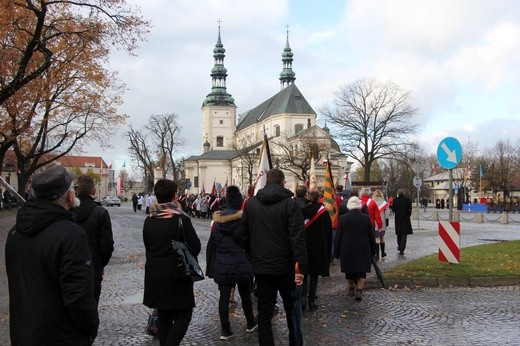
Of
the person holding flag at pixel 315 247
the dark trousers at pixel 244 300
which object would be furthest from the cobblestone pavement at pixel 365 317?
the person holding flag at pixel 315 247

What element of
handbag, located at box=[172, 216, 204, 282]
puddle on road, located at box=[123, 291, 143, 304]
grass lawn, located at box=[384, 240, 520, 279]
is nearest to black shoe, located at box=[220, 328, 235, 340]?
handbag, located at box=[172, 216, 204, 282]

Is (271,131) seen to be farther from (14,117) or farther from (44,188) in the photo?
(44,188)

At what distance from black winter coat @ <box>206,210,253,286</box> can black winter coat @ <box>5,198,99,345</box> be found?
3.77 m

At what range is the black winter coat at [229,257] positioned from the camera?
7098mm

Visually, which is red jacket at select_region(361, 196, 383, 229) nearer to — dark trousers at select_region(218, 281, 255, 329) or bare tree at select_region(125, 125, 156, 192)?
dark trousers at select_region(218, 281, 255, 329)

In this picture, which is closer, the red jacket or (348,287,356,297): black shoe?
(348,287,356,297): black shoe

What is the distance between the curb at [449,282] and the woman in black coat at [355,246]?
3.23 ft

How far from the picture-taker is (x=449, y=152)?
12.6 metres

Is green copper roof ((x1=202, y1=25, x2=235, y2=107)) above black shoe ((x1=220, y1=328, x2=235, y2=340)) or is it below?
above

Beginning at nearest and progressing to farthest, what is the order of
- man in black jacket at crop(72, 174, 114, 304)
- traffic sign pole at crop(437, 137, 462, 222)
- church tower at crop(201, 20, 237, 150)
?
1. man in black jacket at crop(72, 174, 114, 304)
2. traffic sign pole at crop(437, 137, 462, 222)
3. church tower at crop(201, 20, 237, 150)

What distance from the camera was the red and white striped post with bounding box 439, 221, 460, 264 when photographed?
12.1m

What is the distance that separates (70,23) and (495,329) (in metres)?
20.6

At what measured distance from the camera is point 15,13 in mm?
21203

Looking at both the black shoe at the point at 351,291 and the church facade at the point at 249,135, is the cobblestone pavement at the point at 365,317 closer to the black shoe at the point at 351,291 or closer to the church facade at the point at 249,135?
the black shoe at the point at 351,291
